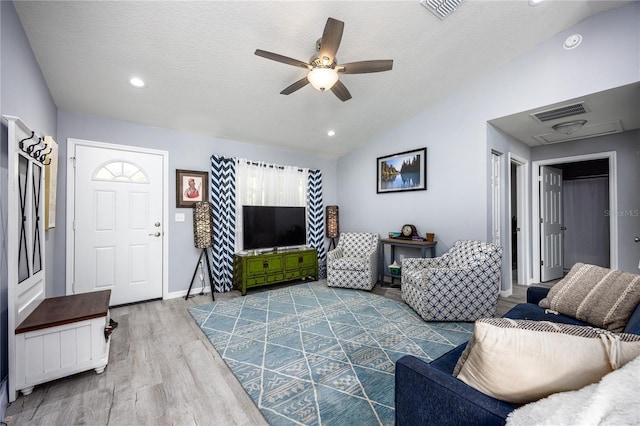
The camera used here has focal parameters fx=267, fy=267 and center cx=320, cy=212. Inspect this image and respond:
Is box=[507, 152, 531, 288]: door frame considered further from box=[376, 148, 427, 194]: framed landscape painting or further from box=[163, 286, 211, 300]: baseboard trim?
box=[163, 286, 211, 300]: baseboard trim

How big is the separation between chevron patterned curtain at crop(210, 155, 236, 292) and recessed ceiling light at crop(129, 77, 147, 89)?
52.7 inches

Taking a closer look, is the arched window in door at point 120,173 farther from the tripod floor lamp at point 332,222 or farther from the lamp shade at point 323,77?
the tripod floor lamp at point 332,222

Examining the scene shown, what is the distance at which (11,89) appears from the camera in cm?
181

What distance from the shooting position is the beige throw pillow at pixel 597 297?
153 centimetres

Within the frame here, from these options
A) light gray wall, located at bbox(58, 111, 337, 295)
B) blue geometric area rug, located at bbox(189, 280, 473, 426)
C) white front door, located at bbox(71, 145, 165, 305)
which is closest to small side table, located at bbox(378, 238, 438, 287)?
blue geometric area rug, located at bbox(189, 280, 473, 426)

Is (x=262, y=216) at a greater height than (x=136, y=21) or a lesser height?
lesser

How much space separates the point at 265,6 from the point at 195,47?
765 millimetres

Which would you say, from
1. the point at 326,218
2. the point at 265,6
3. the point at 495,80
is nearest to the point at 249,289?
the point at 326,218

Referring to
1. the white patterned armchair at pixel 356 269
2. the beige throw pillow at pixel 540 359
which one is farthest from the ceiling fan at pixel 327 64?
the white patterned armchair at pixel 356 269

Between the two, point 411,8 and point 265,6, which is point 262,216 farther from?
point 411,8

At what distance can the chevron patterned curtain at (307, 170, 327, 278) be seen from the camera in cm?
505

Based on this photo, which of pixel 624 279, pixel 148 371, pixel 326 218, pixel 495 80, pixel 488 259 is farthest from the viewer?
pixel 326 218

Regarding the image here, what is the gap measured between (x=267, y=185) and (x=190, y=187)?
3.95 feet

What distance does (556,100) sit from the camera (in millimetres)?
2832
